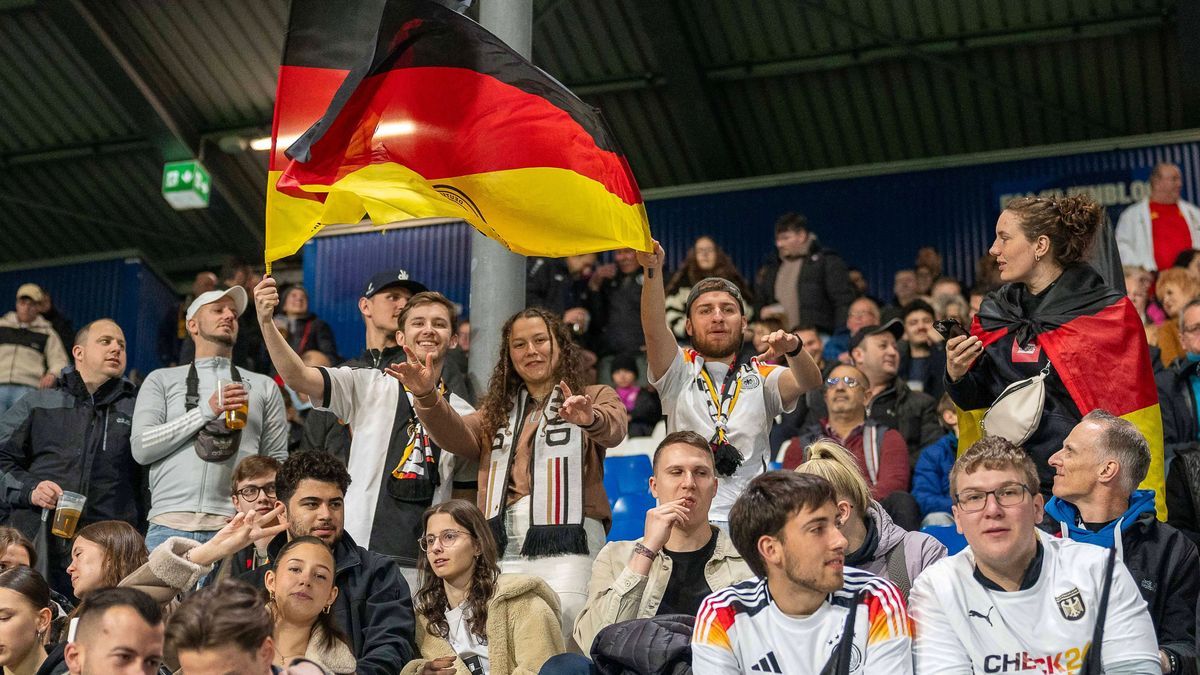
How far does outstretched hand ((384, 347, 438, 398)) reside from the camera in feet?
18.5

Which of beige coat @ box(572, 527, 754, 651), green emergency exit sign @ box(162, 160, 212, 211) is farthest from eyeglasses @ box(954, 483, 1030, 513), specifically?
green emergency exit sign @ box(162, 160, 212, 211)

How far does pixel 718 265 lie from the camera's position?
1095 centimetres

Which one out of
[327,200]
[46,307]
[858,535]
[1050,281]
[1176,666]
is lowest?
[1176,666]

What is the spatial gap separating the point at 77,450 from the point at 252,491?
1.70 metres

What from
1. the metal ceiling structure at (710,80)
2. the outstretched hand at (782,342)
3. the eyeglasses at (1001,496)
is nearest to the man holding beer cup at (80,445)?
the outstretched hand at (782,342)

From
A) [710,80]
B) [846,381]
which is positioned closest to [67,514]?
[846,381]

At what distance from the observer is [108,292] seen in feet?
55.4

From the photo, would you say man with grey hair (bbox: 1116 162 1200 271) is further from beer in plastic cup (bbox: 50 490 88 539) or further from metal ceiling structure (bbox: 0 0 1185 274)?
beer in plastic cup (bbox: 50 490 88 539)

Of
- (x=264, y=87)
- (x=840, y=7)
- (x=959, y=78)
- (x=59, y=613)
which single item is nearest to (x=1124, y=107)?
(x=959, y=78)

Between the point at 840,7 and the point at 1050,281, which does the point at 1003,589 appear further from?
the point at 840,7

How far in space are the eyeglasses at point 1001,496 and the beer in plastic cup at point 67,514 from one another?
4389mm

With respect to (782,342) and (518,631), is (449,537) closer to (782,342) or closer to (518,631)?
(518,631)

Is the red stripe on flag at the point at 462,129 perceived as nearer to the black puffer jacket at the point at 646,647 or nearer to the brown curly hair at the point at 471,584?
→ the brown curly hair at the point at 471,584

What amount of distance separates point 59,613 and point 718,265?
20.7 ft
